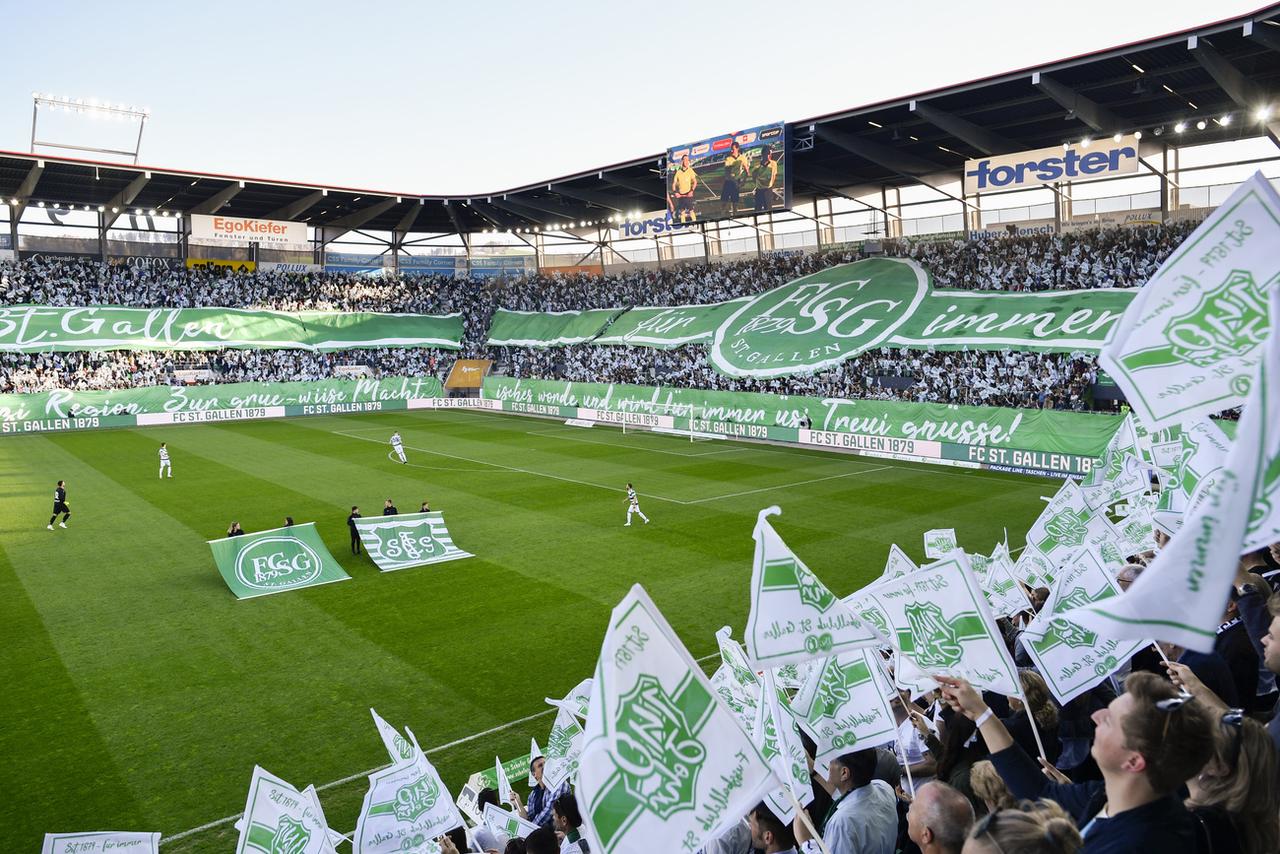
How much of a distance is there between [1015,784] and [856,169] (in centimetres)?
4513

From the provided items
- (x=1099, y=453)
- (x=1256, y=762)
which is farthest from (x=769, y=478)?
(x=1256, y=762)

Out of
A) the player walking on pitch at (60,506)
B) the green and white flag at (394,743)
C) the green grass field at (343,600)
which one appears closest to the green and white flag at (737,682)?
the green and white flag at (394,743)

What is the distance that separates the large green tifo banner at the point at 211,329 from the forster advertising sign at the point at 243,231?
18.0 feet

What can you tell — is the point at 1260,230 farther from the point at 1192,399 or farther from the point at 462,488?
the point at 462,488

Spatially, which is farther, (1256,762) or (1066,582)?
(1066,582)

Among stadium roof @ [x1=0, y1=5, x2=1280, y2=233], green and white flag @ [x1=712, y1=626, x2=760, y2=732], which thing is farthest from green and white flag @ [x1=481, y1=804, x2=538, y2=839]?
stadium roof @ [x1=0, y1=5, x2=1280, y2=233]

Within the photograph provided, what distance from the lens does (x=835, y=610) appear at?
19.0 ft

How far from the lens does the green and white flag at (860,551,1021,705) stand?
570 cm

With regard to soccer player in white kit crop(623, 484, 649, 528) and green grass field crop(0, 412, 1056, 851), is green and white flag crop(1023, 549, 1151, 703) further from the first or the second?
soccer player in white kit crop(623, 484, 649, 528)

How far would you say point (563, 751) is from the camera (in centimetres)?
809

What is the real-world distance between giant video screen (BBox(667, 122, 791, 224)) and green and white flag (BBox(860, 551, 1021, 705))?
33.8m

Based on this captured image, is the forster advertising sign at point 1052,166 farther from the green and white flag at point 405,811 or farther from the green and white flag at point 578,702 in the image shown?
the green and white flag at point 405,811

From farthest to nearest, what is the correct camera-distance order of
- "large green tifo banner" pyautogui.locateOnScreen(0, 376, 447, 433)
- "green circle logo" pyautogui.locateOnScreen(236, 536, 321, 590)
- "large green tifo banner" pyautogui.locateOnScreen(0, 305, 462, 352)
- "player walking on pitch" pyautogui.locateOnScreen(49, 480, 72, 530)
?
1. "large green tifo banner" pyautogui.locateOnScreen(0, 305, 462, 352)
2. "large green tifo banner" pyautogui.locateOnScreen(0, 376, 447, 433)
3. "player walking on pitch" pyautogui.locateOnScreen(49, 480, 72, 530)
4. "green circle logo" pyautogui.locateOnScreen(236, 536, 321, 590)

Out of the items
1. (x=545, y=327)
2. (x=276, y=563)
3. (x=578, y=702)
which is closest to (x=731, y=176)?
(x=545, y=327)
